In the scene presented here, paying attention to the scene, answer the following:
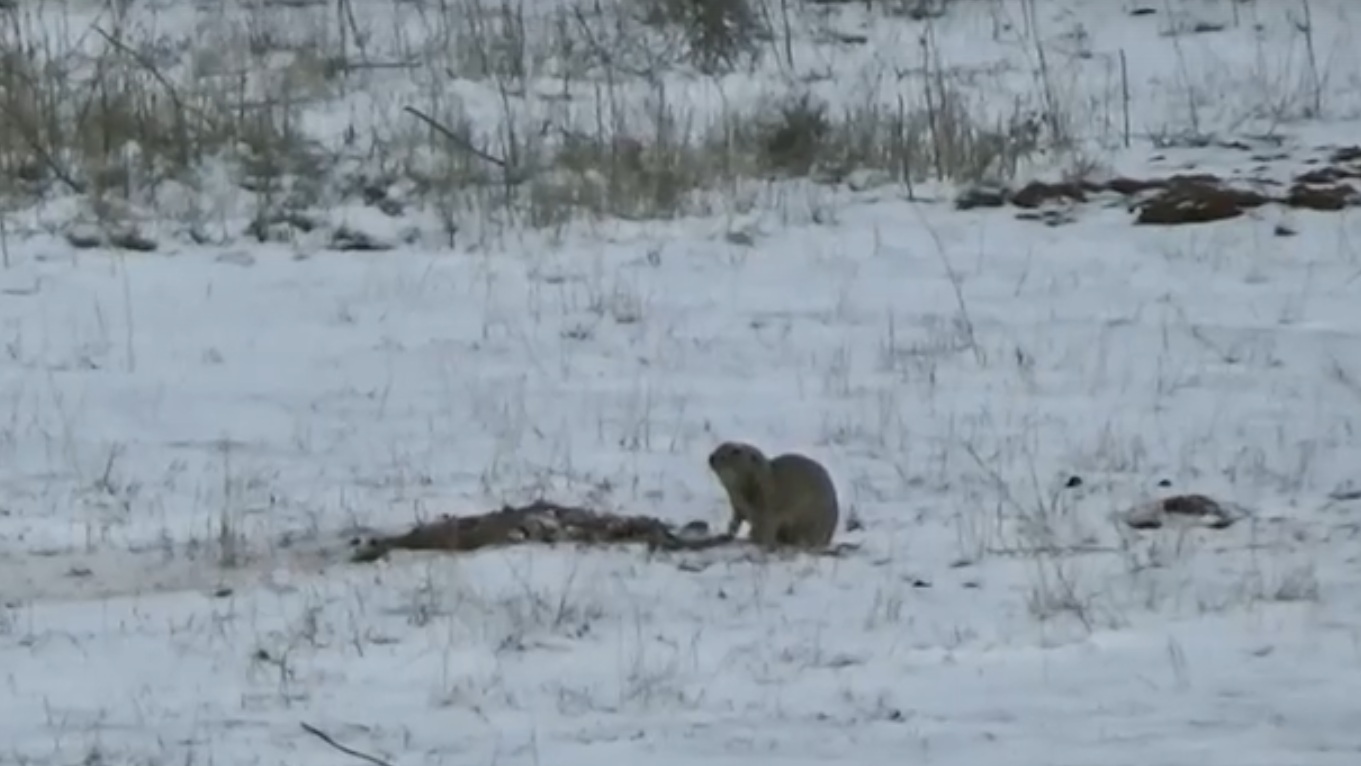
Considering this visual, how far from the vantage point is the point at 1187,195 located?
1187cm

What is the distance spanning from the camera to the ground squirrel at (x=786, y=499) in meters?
7.61

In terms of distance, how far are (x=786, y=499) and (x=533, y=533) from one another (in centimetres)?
68

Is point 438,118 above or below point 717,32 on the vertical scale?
below

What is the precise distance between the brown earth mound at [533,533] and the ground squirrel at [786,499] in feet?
0.48

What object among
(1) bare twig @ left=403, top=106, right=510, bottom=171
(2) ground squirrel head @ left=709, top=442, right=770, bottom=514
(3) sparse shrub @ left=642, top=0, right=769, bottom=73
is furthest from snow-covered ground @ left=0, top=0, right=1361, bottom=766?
(3) sparse shrub @ left=642, top=0, right=769, bottom=73

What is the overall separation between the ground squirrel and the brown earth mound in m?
0.15

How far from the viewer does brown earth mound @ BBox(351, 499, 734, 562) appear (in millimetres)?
7695

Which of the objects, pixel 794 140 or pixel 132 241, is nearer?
pixel 132 241

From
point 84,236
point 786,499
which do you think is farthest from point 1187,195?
point 786,499

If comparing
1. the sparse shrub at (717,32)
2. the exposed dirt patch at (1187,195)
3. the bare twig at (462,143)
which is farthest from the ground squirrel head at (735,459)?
the sparse shrub at (717,32)

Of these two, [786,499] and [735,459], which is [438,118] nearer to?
[735,459]

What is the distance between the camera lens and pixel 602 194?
11.9 m

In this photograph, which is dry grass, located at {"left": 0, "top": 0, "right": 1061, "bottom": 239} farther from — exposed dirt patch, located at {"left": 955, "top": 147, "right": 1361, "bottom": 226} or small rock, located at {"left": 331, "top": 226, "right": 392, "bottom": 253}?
exposed dirt patch, located at {"left": 955, "top": 147, "right": 1361, "bottom": 226}

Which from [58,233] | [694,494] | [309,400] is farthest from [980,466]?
[58,233]
